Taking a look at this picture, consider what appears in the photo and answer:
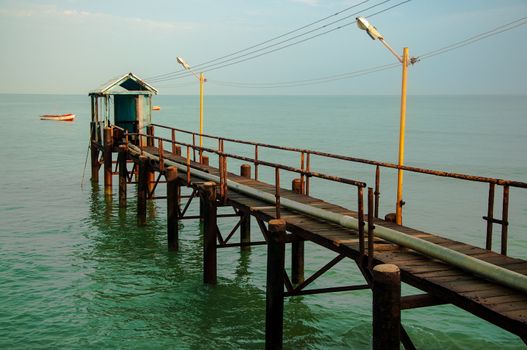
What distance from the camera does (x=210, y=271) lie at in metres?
13.9

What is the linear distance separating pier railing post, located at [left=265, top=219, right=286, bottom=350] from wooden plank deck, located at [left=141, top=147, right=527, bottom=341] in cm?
57

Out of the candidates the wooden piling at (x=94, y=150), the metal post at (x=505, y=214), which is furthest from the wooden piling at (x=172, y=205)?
the wooden piling at (x=94, y=150)

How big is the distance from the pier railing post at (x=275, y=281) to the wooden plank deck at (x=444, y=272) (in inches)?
22.6

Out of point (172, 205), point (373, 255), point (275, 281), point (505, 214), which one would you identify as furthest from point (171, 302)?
point (505, 214)

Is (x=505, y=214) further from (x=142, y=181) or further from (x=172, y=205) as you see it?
(x=142, y=181)

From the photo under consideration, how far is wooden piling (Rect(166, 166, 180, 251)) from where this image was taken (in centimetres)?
1619

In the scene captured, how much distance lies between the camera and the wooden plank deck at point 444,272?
6.26 metres

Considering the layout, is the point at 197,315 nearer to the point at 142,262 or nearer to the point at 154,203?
the point at 142,262

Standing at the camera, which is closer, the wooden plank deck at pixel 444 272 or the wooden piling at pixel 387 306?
the wooden plank deck at pixel 444 272

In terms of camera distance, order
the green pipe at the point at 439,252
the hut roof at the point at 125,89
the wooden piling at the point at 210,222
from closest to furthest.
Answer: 1. the green pipe at the point at 439,252
2. the wooden piling at the point at 210,222
3. the hut roof at the point at 125,89

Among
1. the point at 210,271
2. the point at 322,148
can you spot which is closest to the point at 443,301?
the point at 210,271

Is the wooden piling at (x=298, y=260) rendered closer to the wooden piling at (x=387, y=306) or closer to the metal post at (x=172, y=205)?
the metal post at (x=172, y=205)

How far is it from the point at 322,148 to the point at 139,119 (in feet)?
132

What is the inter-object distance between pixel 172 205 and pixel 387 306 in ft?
34.9
